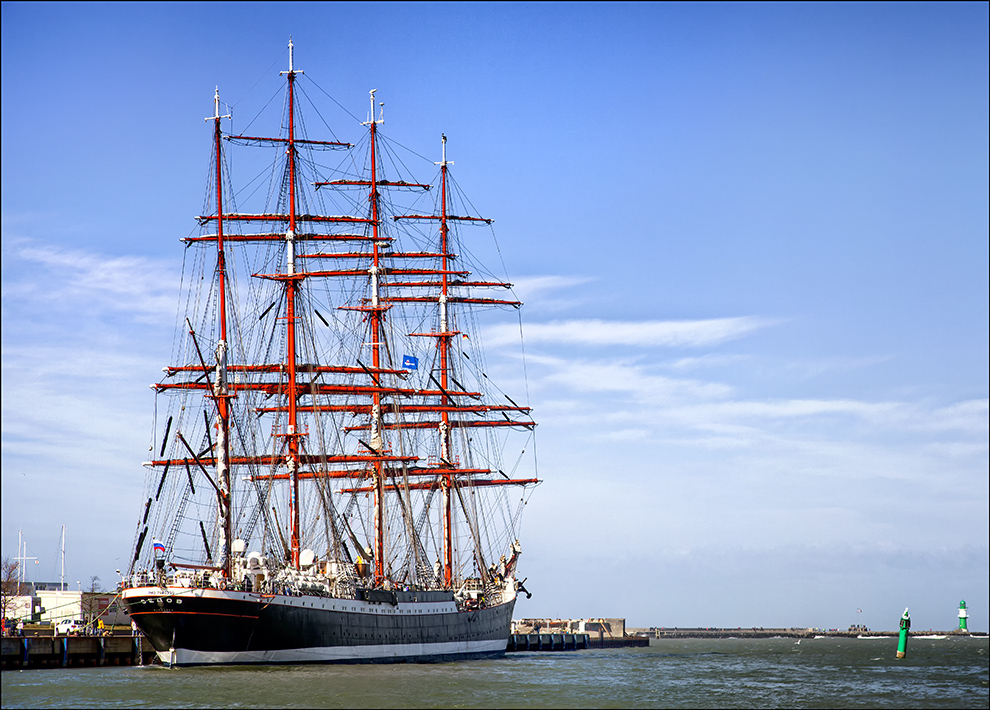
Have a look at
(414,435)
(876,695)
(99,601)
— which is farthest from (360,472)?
(876,695)

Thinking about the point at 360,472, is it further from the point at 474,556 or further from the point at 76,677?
the point at 76,677

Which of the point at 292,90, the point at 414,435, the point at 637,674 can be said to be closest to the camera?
the point at 637,674

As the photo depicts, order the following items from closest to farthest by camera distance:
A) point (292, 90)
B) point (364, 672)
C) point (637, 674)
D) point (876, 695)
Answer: point (876, 695), point (364, 672), point (637, 674), point (292, 90)

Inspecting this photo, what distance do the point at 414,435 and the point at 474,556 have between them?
Answer: 1282 centimetres

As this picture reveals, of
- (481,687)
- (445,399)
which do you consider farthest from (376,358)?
(481,687)

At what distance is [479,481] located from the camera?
11131cm

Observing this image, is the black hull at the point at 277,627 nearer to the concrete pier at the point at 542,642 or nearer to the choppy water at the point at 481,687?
the choppy water at the point at 481,687

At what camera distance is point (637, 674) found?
257ft

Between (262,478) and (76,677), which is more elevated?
(262,478)

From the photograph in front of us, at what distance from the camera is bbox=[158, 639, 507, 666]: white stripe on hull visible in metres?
67.6

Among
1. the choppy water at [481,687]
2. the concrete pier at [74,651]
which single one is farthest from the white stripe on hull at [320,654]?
the concrete pier at [74,651]

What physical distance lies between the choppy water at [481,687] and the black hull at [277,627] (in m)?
1.89

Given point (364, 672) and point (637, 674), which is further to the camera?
point (637, 674)

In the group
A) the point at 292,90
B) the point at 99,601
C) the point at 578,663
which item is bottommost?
the point at 578,663
